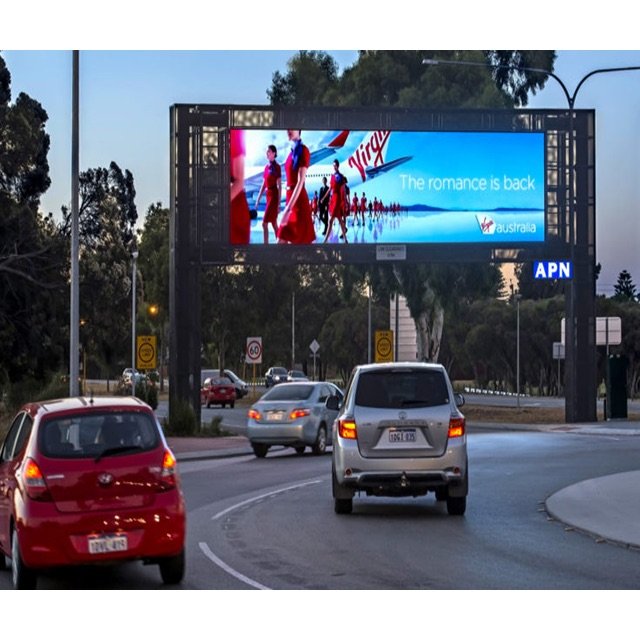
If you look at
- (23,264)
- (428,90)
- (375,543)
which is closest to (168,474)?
(375,543)

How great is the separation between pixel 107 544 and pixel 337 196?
36063mm

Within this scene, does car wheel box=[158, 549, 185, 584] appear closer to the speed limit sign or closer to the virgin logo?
the virgin logo

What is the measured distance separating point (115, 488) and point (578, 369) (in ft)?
127

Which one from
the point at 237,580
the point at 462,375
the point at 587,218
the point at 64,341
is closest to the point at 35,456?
the point at 237,580

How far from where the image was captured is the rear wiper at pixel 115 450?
1294cm

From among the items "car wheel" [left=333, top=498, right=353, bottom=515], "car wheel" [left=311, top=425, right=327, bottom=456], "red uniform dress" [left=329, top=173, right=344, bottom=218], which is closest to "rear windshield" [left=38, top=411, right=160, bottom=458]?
"car wheel" [left=333, top=498, right=353, bottom=515]

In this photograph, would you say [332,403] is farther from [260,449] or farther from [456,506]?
[260,449]

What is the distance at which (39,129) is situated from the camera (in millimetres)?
54094

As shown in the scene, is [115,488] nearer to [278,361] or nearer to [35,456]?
[35,456]

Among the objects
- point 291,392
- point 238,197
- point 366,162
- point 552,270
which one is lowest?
point 291,392

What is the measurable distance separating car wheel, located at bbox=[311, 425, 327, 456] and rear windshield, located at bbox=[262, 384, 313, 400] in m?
1.01

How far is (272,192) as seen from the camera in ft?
156

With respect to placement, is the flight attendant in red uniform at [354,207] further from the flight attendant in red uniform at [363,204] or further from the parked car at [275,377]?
the parked car at [275,377]

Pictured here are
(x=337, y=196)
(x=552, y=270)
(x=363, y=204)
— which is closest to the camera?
(x=337, y=196)
